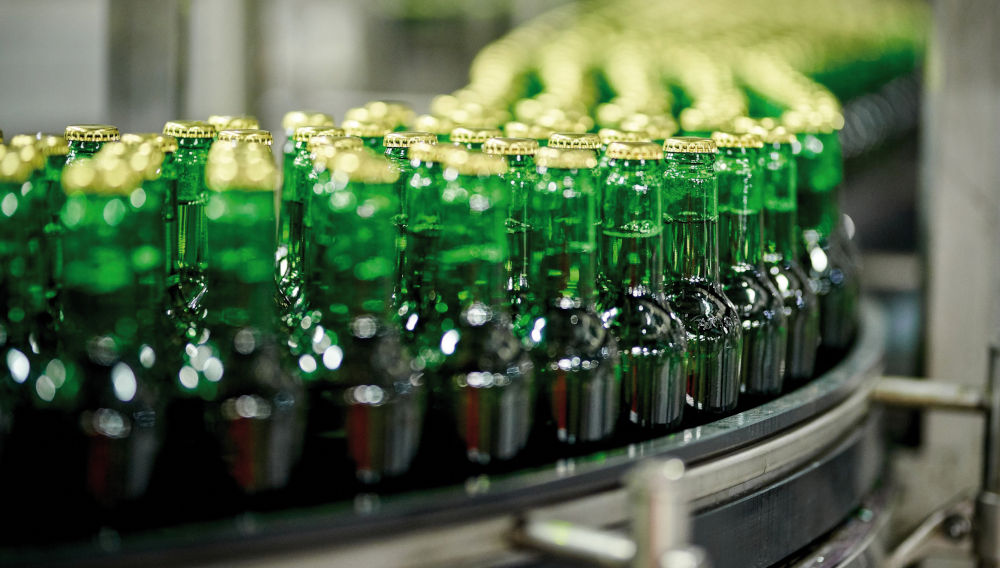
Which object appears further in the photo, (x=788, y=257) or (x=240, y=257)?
(x=788, y=257)

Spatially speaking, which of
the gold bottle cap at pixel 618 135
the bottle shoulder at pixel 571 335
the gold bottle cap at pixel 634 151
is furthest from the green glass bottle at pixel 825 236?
the bottle shoulder at pixel 571 335

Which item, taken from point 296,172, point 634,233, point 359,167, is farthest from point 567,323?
point 296,172

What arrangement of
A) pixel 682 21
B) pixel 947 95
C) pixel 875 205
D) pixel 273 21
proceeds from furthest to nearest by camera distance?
pixel 273 21
pixel 682 21
pixel 875 205
pixel 947 95

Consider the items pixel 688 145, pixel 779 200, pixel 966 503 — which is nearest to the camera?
pixel 688 145

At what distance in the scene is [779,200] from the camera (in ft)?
4.12

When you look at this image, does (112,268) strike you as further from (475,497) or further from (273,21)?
(273,21)

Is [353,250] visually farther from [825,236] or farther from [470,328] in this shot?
[825,236]

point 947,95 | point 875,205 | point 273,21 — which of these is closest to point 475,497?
point 947,95

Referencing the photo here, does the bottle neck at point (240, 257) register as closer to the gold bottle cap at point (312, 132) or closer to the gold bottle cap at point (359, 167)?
the gold bottle cap at point (359, 167)

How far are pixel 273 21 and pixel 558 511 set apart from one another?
15.8 ft

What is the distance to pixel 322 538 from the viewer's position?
0.70 m

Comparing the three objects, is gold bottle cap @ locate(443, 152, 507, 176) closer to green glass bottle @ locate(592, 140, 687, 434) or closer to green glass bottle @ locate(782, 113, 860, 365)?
green glass bottle @ locate(592, 140, 687, 434)

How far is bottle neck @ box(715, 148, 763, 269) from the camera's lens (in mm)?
1141

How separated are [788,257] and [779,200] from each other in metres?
0.07
